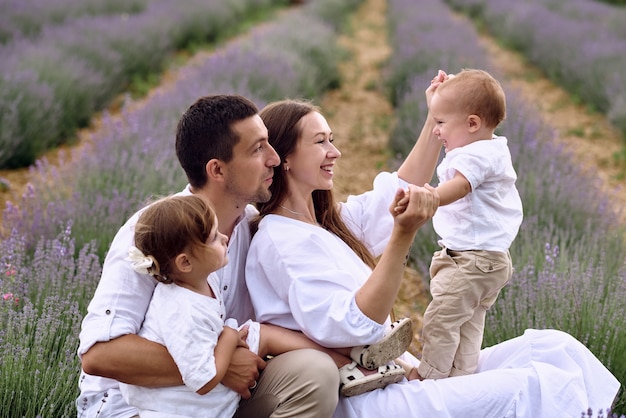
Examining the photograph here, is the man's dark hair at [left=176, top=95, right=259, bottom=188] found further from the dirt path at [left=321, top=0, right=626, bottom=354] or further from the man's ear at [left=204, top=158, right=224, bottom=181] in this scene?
the dirt path at [left=321, top=0, right=626, bottom=354]

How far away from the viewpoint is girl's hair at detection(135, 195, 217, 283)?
6.93 feet

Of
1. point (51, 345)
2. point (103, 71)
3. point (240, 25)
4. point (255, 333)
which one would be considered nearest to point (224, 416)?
point (255, 333)

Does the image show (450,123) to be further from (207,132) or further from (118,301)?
(118,301)

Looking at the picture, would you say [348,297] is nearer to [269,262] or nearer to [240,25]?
[269,262]

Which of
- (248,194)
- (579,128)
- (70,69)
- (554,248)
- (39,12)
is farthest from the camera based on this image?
(39,12)

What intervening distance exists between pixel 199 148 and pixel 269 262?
41 cm

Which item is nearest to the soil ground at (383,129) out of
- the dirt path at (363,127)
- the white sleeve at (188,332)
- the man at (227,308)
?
the dirt path at (363,127)

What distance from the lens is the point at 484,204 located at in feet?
8.52

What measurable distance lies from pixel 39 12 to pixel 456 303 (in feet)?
31.2

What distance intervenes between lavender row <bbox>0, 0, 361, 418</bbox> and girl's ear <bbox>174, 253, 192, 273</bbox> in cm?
63

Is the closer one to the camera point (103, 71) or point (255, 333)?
point (255, 333)

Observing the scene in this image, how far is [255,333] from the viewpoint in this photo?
234 cm

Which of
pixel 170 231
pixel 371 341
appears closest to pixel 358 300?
pixel 371 341

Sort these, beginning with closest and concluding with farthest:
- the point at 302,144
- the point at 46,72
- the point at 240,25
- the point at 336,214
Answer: the point at 302,144 → the point at 336,214 → the point at 46,72 → the point at 240,25
